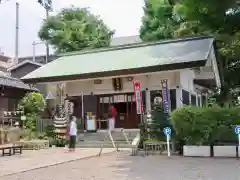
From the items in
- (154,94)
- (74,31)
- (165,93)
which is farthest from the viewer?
(74,31)

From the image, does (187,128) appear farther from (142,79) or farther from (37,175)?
(142,79)

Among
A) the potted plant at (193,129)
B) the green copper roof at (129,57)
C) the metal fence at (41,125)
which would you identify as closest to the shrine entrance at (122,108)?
the green copper roof at (129,57)

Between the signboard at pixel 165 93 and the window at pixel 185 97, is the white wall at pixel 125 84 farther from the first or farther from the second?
the signboard at pixel 165 93

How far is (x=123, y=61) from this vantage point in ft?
63.2

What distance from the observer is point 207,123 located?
479 inches

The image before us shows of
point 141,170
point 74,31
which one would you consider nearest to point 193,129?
point 141,170

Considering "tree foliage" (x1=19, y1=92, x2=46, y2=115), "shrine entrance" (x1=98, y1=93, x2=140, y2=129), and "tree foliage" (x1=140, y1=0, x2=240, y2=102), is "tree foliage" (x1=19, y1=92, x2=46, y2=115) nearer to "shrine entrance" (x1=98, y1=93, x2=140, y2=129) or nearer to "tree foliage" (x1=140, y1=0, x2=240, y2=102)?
"shrine entrance" (x1=98, y1=93, x2=140, y2=129)

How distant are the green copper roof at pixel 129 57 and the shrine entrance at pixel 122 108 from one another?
86.0 inches

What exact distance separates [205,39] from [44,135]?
10.7m

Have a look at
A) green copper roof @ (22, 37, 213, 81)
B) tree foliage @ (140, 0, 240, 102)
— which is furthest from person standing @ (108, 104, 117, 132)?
tree foliage @ (140, 0, 240, 102)

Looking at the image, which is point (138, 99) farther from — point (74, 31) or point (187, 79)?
point (74, 31)

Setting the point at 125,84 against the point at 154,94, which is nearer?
the point at 154,94

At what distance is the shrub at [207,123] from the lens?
1197cm

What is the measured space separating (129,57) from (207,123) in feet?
29.0
